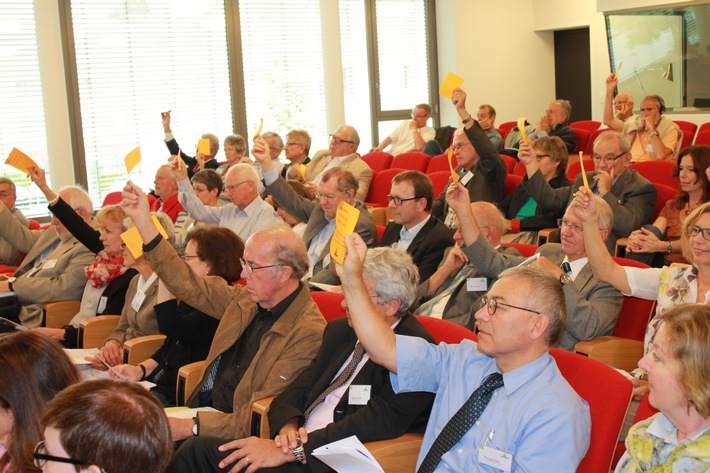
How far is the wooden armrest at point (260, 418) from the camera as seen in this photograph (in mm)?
2928

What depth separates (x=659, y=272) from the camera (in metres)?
3.24

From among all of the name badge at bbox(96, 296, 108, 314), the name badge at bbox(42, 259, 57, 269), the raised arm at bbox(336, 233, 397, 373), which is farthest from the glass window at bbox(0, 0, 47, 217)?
the raised arm at bbox(336, 233, 397, 373)

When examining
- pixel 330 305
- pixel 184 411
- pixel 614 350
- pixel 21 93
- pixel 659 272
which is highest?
pixel 21 93

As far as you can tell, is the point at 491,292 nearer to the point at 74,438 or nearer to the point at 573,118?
the point at 74,438

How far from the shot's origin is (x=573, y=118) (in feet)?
43.7

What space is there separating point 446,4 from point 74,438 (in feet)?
39.2

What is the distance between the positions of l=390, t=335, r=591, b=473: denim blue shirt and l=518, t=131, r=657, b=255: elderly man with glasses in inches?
102

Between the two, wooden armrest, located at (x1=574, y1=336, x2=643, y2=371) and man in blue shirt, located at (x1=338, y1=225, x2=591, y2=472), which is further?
wooden armrest, located at (x1=574, y1=336, x2=643, y2=371)

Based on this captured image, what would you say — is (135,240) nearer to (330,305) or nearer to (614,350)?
(330,305)

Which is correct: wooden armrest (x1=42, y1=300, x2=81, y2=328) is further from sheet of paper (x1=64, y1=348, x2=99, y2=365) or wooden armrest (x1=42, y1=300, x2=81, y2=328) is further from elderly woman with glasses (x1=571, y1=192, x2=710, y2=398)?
elderly woman with glasses (x1=571, y1=192, x2=710, y2=398)

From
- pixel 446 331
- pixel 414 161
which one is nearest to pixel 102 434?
pixel 446 331

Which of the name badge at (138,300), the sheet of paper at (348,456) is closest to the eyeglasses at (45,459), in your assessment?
the sheet of paper at (348,456)

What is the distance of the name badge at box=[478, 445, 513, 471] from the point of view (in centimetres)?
217

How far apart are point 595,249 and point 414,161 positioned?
5047mm
